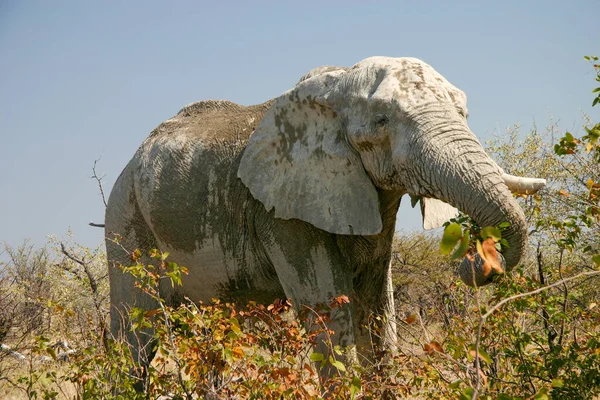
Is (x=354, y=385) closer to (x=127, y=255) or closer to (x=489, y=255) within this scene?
(x=489, y=255)

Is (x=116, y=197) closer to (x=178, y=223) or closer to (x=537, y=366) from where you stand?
(x=178, y=223)

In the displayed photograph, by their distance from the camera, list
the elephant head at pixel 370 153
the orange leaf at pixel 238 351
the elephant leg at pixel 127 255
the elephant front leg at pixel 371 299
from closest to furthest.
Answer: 1. the orange leaf at pixel 238 351
2. the elephant head at pixel 370 153
3. the elephant front leg at pixel 371 299
4. the elephant leg at pixel 127 255

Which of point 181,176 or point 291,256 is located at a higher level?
point 181,176

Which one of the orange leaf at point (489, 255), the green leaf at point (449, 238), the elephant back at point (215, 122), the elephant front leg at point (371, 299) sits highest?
the elephant back at point (215, 122)

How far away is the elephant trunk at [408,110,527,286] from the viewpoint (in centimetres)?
386

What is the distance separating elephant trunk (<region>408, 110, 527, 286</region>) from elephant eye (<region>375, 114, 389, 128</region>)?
304 millimetres

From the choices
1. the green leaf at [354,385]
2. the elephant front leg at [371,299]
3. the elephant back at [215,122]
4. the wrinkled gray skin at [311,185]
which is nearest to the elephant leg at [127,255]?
the wrinkled gray skin at [311,185]

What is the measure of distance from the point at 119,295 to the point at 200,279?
112cm

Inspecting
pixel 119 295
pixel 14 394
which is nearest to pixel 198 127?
pixel 119 295

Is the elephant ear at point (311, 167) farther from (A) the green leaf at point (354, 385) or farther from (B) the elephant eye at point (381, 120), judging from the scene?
(A) the green leaf at point (354, 385)

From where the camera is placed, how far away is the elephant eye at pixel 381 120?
4.61 meters

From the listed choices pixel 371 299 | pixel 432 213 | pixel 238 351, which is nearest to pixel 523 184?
→ pixel 432 213

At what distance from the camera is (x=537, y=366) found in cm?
433

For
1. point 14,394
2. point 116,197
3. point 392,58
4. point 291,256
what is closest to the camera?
point 392,58
